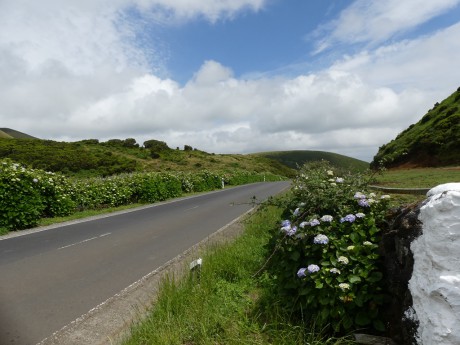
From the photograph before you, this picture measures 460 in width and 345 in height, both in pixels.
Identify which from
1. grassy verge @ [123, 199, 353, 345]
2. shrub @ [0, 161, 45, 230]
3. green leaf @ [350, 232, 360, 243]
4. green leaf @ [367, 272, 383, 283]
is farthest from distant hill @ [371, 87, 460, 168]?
green leaf @ [367, 272, 383, 283]

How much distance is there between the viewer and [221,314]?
4.27m

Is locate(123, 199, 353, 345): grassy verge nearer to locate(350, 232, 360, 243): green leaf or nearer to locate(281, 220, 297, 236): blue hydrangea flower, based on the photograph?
locate(281, 220, 297, 236): blue hydrangea flower

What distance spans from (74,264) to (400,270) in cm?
661

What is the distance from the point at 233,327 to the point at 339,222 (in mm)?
1590

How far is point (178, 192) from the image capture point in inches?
1038

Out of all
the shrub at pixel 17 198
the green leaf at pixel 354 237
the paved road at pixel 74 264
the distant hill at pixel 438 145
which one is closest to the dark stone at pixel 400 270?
the green leaf at pixel 354 237

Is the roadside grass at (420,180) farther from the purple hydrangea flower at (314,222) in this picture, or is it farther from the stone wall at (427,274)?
the stone wall at (427,274)

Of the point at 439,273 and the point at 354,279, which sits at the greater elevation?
the point at 439,273

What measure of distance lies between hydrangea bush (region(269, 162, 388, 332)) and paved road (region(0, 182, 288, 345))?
10.4 feet

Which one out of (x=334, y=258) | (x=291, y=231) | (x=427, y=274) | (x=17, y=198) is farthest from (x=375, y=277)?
(x=17, y=198)

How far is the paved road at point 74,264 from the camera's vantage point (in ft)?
16.7

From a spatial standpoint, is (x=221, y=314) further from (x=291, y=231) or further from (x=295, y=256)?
(x=291, y=231)

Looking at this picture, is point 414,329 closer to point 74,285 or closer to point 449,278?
point 449,278

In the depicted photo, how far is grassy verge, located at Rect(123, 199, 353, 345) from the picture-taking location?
12.1 ft
